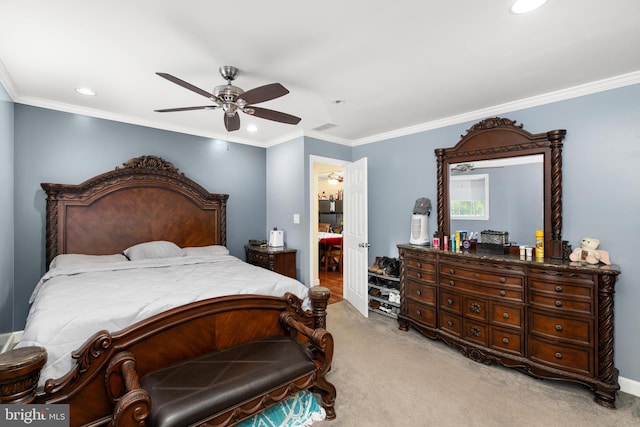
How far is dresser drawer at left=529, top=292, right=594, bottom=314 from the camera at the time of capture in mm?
2176

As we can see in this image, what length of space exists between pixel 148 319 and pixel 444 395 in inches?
87.6

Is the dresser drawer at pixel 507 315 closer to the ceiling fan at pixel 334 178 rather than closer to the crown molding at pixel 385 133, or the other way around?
the crown molding at pixel 385 133

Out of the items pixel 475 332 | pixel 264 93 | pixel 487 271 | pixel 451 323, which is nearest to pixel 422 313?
pixel 451 323

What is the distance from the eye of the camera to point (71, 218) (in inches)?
124

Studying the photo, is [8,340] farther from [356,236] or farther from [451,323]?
[451,323]

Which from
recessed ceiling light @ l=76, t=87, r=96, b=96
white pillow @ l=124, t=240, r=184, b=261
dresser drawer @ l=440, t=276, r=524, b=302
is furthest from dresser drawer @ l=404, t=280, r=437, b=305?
recessed ceiling light @ l=76, t=87, r=96, b=96

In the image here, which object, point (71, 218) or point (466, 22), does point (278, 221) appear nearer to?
point (71, 218)

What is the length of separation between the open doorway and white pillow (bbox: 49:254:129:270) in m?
2.41

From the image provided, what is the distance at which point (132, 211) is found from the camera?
349cm

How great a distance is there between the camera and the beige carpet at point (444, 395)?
193 centimetres

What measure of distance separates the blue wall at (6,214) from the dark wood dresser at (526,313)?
4195mm

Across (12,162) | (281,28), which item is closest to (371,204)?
(281,28)

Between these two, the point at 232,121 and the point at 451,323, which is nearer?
the point at 232,121

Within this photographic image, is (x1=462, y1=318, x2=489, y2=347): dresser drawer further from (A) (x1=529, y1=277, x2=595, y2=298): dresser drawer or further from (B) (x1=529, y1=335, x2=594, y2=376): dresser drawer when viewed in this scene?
(A) (x1=529, y1=277, x2=595, y2=298): dresser drawer
